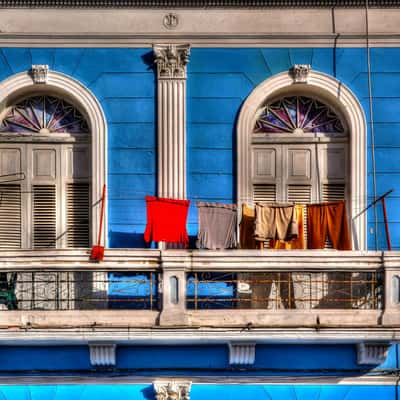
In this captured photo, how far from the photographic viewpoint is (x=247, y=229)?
497 inches

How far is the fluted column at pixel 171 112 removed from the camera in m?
12.9

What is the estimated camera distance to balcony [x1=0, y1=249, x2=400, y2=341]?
11414mm

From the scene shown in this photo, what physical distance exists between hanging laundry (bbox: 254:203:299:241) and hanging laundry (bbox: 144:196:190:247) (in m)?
1.18

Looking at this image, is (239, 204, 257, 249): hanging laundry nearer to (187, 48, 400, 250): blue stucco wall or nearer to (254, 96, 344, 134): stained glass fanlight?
(187, 48, 400, 250): blue stucco wall

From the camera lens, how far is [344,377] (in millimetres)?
12164

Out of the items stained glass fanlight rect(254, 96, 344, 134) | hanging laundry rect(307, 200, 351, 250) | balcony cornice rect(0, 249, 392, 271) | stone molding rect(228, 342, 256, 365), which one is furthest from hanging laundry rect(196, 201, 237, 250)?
Result: stained glass fanlight rect(254, 96, 344, 134)

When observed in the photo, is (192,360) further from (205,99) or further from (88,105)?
(88,105)

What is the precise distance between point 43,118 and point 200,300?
13.8 feet

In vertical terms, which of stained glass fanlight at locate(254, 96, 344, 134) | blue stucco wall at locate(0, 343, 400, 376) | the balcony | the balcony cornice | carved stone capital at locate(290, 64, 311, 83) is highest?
carved stone capital at locate(290, 64, 311, 83)

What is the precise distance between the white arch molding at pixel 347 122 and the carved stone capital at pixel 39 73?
325 cm

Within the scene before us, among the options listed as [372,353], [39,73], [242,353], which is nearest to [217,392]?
[242,353]

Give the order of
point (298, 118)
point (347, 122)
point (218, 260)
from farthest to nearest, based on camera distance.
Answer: point (298, 118) → point (347, 122) → point (218, 260)

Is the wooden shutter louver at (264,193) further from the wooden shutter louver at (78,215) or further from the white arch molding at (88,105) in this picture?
the wooden shutter louver at (78,215)

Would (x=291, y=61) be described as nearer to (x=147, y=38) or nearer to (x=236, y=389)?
(x=147, y=38)
